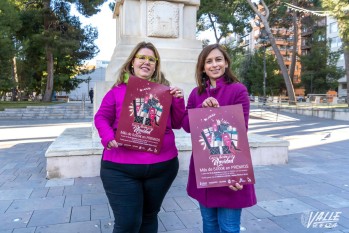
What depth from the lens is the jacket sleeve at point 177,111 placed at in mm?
2469

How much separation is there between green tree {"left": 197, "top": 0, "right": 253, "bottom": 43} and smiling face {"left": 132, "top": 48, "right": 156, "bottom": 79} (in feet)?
90.7

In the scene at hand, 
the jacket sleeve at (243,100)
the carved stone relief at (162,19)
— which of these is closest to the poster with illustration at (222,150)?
the jacket sleeve at (243,100)

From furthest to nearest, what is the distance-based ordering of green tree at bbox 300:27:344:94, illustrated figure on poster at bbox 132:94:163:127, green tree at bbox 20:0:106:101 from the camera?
1. green tree at bbox 300:27:344:94
2. green tree at bbox 20:0:106:101
3. illustrated figure on poster at bbox 132:94:163:127

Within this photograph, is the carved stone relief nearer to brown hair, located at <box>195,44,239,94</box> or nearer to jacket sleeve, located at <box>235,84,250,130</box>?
brown hair, located at <box>195,44,239,94</box>

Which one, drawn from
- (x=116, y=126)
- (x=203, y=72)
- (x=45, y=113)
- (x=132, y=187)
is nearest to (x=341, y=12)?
(x=203, y=72)

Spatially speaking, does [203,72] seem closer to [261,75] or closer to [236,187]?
[236,187]

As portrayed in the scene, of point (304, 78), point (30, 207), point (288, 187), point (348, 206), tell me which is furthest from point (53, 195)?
point (304, 78)

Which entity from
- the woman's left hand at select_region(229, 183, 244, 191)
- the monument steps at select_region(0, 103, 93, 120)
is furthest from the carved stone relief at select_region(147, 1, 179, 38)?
the monument steps at select_region(0, 103, 93, 120)

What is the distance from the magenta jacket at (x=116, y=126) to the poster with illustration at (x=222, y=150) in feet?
0.90

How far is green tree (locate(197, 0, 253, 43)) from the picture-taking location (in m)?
29.0

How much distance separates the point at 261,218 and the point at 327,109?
63.8ft

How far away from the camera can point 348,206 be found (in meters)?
4.16

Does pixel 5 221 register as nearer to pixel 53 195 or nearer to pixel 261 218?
pixel 53 195

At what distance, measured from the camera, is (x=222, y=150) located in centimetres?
224
